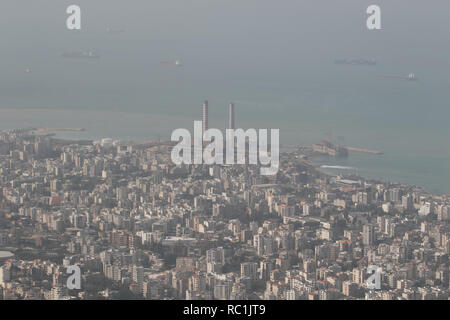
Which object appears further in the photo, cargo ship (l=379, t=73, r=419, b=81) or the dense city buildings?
cargo ship (l=379, t=73, r=419, b=81)

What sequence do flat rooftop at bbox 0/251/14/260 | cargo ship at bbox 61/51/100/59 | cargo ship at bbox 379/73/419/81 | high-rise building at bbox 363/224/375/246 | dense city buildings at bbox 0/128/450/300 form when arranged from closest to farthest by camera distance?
dense city buildings at bbox 0/128/450/300 < flat rooftop at bbox 0/251/14/260 < high-rise building at bbox 363/224/375/246 < cargo ship at bbox 61/51/100/59 < cargo ship at bbox 379/73/419/81

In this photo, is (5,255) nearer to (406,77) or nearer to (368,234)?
(368,234)

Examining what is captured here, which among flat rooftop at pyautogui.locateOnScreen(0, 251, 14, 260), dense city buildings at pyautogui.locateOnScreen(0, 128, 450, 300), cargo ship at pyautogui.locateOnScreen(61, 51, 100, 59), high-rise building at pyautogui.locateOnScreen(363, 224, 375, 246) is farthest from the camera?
cargo ship at pyautogui.locateOnScreen(61, 51, 100, 59)

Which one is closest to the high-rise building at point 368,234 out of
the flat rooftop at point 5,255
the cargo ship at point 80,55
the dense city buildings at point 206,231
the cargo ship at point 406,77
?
the dense city buildings at point 206,231

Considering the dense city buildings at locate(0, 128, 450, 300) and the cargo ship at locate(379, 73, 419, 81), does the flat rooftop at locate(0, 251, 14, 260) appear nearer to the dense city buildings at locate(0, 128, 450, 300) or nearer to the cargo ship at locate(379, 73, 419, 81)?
the dense city buildings at locate(0, 128, 450, 300)

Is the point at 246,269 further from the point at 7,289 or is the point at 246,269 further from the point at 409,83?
the point at 409,83

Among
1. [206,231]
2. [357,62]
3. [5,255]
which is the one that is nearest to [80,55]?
[357,62]

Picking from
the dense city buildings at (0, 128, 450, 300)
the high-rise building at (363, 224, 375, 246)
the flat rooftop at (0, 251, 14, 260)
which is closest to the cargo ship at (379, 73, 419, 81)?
the dense city buildings at (0, 128, 450, 300)
